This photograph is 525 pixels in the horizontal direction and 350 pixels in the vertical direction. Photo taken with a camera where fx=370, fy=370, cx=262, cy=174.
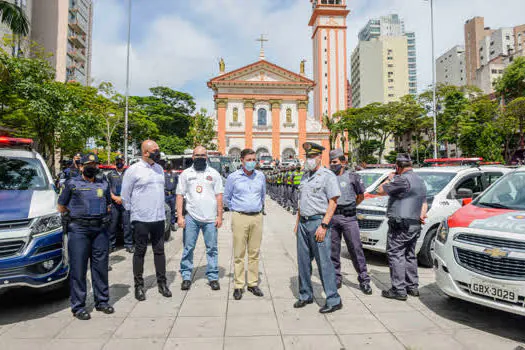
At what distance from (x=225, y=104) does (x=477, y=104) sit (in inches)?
1280

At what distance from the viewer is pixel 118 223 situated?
789cm

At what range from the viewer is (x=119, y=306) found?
4.40 meters

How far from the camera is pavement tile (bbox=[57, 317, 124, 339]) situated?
11.7 ft

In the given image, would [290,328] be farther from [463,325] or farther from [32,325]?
[32,325]

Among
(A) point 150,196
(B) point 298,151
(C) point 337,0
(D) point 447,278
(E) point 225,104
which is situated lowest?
(D) point 447,278

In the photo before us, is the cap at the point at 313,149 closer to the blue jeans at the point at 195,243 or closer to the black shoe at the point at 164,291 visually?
the blue jeans at the point at 195,243

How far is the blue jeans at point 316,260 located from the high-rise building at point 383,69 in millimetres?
102965

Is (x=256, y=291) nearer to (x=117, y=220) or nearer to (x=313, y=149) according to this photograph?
(x=313, y=149)

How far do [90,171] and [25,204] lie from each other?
0.80m

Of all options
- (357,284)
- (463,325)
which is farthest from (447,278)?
(357,284)

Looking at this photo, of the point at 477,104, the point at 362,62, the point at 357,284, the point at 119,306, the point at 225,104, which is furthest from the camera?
the point at 362,62

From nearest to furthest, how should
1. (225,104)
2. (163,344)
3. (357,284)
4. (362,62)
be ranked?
(163,344) → (357,284) → (225,104) → (362,62)

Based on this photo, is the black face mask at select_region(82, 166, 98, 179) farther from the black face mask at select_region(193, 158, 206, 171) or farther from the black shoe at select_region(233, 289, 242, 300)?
the black shoe at select_region(233, 289, 242, 300)

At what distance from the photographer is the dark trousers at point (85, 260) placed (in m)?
4.07
